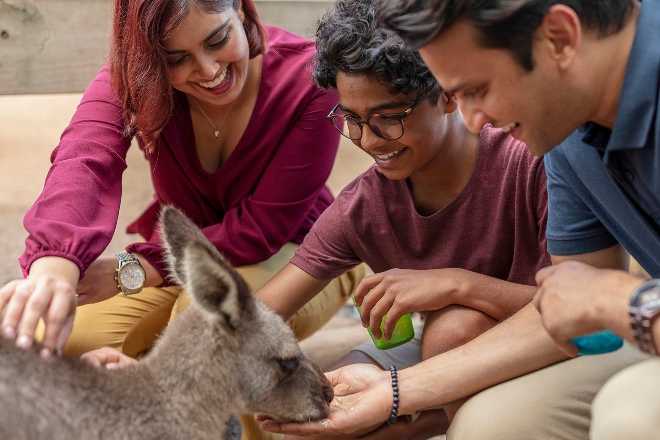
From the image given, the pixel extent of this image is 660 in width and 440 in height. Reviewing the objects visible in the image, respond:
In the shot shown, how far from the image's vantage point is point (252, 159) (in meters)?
3.03

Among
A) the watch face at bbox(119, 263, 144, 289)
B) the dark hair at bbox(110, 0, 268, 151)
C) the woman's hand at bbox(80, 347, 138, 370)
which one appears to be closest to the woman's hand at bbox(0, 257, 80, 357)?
the woman's hand at bbox(80, 347, 138, 370)

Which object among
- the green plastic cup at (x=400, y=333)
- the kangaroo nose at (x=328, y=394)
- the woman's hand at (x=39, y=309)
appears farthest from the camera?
the green plastic cup at (x=400, y=333)

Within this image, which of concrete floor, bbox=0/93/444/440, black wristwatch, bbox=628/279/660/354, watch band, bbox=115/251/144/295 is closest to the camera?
black wristwatch, bbox=628/279/660/354

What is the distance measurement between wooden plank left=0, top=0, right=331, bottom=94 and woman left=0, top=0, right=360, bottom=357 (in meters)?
0.64

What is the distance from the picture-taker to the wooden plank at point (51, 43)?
135 inches

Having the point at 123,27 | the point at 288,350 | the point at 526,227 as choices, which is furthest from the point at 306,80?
the point at 288,350

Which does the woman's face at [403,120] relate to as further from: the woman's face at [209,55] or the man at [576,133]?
the woman's face at [209,55]

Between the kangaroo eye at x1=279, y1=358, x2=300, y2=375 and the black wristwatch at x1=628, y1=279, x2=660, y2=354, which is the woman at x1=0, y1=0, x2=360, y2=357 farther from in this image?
the black wristwatch at x1=628, y1=279, x2=660, y2=354

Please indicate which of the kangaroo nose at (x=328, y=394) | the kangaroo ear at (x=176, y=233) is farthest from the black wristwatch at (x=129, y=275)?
the kangaroo nose at (x=328, y=394)

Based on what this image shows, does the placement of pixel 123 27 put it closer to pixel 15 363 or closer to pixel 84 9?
pixel 84 9

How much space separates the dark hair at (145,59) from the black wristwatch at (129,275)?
1.20ft

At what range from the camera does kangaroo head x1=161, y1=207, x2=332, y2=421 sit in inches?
74.6

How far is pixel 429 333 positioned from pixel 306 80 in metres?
1.07

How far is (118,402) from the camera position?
1.93 meters
